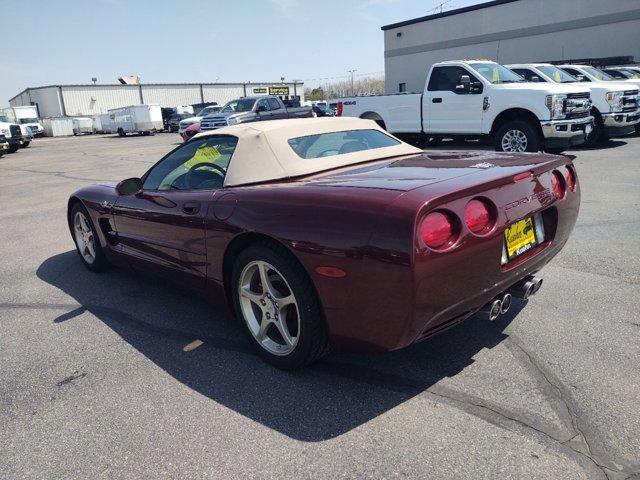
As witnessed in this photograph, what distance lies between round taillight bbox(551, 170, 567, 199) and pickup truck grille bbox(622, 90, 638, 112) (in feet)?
36.1

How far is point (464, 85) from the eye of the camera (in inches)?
431

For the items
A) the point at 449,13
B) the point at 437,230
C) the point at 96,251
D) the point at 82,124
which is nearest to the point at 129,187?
the point at 96,251

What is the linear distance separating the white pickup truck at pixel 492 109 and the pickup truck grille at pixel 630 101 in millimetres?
2116

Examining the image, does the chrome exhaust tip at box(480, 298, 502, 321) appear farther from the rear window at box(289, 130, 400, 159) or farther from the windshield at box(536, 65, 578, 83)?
the windshield at box(536, 65, 578, 83)

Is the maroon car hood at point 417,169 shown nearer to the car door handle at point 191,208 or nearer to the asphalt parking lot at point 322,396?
the car door handle at point 191,208

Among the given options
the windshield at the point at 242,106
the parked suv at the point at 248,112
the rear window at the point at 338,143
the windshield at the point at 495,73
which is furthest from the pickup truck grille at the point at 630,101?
the windshield at the point at 242,106

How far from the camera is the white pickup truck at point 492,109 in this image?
33.6ft

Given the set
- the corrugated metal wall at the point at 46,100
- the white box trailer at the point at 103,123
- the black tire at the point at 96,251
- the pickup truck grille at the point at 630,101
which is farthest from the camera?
the corrugated metal wall at the point at 46,100

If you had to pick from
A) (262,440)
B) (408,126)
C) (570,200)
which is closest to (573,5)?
(408,126)

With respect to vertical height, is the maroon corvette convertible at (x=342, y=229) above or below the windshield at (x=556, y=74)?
below

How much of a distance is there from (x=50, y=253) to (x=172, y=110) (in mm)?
42255

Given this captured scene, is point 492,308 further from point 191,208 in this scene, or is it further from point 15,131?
point 15,131

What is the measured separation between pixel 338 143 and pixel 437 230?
1611 millimetres

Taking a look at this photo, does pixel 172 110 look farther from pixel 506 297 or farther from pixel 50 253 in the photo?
pixel 506 297
